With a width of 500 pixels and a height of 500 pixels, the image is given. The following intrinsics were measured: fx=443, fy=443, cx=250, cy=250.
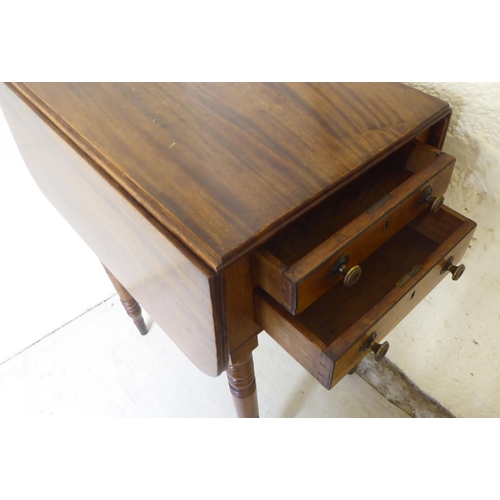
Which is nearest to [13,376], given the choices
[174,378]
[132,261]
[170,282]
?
[174,378]

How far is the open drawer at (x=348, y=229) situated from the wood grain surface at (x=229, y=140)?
0.05m

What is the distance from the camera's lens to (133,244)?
0.65 m

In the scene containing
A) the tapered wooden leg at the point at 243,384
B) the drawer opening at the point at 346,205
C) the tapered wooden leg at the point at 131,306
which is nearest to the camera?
the drawer opening at the point at 346,205

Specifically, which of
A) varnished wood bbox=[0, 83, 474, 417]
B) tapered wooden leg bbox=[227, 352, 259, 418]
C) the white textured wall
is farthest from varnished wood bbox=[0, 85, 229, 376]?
the white textured wall

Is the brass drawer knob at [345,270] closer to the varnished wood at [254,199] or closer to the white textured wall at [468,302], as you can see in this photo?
the varnished wood at [254,199]

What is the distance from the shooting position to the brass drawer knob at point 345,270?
567 millimetres

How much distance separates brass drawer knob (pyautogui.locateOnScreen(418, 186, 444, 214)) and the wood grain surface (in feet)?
0.29

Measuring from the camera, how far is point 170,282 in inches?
23.6

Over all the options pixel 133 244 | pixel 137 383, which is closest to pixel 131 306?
pixel 137 383

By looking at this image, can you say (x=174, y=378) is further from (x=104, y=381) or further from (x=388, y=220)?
(x=388, y=220)

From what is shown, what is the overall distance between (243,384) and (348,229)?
1.37 ft

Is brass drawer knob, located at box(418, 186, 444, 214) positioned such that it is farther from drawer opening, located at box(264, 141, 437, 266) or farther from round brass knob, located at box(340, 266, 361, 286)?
round brass knob, located at box(340, 266, 361, 286)

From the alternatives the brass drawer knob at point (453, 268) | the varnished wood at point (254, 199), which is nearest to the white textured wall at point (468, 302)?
the varnished wood at point (254, 199)

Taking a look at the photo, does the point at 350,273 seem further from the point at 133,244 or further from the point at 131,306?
the point at 131,306
